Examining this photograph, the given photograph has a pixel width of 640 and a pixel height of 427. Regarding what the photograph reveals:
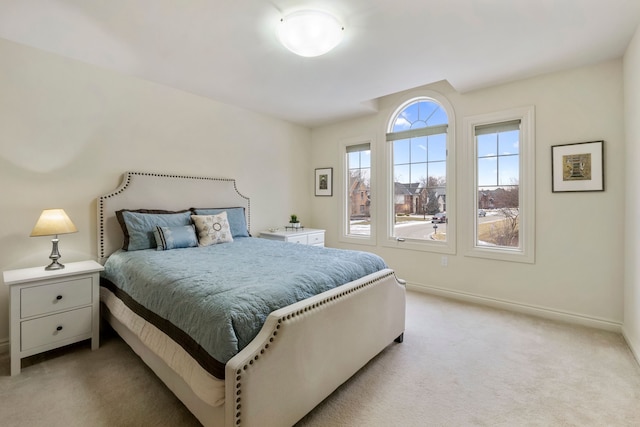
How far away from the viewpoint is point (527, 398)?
1711 mm

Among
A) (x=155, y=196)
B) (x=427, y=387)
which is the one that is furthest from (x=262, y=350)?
(x=155, y=196)

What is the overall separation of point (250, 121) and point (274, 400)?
3.40m

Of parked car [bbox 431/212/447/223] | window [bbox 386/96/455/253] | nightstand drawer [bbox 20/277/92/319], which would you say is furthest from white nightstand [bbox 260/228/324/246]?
nightstand drawer [bbox 20/277/92/319]

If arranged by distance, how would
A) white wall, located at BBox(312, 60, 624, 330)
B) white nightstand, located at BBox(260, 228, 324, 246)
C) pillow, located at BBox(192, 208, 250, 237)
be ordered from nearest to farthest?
white wall, located at BBox(312, 60, 624, 330)
pillow, located at BBox(192, 208, 250, 237)
white nightstand, located at BBox(260, 228, 324, 246)

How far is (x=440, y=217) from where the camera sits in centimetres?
361

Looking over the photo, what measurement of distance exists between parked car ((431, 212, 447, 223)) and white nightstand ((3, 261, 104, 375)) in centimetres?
341

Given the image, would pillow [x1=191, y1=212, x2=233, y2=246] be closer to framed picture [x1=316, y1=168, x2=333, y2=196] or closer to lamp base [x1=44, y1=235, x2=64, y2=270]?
lamp base [x1=44, y1=235, x2=64, y2=270]

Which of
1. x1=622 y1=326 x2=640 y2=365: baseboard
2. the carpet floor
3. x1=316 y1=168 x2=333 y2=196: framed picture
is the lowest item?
the carpet floor

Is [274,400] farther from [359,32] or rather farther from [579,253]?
[579,253]

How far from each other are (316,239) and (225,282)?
105 inches

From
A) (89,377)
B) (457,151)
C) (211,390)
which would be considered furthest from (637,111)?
(89,377)

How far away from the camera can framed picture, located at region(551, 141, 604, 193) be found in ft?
8.49

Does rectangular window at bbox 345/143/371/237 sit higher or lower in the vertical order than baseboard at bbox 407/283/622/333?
higher

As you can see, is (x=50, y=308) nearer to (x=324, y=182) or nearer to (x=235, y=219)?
(x=235, y=219)
